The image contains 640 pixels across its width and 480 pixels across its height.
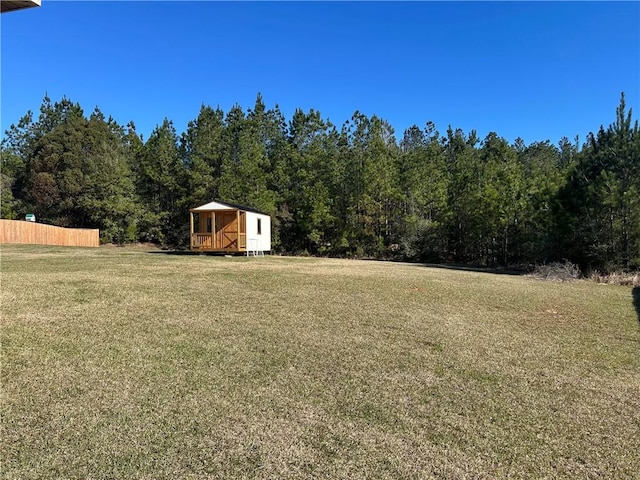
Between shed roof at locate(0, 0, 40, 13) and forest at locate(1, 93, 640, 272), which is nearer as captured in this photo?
shed roof at locate(0, 0, 40, 13)

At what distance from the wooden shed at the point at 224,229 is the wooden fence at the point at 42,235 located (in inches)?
465

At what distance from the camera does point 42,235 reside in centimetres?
2458

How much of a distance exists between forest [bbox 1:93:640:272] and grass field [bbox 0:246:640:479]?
8.27m

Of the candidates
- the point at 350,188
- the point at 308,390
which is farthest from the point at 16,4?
the point at 350,188

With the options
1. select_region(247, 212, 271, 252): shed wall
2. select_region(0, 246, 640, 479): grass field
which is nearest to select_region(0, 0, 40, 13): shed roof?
select_region(0, 246, 640, 479): grass field

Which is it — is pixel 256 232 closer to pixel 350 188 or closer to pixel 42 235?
pixel 350 188

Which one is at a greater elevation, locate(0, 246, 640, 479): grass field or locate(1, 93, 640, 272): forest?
locate(1, 93, 640, 272): forest

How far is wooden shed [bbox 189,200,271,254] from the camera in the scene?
728 inches

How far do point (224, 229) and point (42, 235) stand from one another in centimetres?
1378

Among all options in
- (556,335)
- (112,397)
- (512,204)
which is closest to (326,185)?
(512,204)

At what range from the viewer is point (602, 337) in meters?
5.20

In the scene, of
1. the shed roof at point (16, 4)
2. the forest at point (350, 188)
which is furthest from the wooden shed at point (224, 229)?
the shed roof at point (16, 4)

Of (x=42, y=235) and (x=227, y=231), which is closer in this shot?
(x=227, y=231)

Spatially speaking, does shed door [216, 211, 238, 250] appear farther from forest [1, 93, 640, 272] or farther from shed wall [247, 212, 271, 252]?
forest [1, 93, 640, 272]
